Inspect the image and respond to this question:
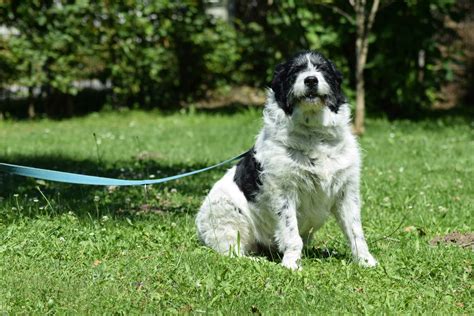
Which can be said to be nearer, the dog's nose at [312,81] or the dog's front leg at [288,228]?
the dog's nose at [312,81]

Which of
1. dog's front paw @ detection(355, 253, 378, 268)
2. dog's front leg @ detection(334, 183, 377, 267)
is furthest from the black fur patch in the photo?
dog's front paw @ detection(355, 253, 378, 268)

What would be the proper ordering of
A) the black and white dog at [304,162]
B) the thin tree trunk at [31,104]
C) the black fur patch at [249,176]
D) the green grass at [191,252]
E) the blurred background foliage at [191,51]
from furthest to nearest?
the thin tree trunk at [31,104], the blurred background foliage at [191,51], the black fur patch at [249,176], the black and white dog at [304,162], the green grass at [191,252]

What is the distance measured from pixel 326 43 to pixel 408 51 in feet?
5.23

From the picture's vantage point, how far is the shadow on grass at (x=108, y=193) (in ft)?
21.4

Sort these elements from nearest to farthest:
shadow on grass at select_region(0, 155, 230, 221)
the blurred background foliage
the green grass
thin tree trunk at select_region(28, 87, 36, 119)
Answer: the green grass < shadow on grass at select_region(0, 155, 230, 221) < the blurred background foliage < thin tree trunk at select_region(28, 87, 36, 119)

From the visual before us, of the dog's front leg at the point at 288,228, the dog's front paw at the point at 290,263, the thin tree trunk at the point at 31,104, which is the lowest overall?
the thin tree trunk at the point at 31,104

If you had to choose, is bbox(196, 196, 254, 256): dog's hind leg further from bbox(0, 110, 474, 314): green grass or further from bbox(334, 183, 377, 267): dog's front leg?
bbox(334, 183, 377, 267): dog's front leg

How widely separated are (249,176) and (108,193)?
8.41 feet

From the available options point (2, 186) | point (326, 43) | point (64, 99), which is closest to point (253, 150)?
point (2, 186)

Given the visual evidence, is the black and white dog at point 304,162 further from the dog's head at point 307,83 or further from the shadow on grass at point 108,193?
the shadow on grass at point 108,193

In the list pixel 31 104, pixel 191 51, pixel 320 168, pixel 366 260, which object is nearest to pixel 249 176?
pixel 320 168

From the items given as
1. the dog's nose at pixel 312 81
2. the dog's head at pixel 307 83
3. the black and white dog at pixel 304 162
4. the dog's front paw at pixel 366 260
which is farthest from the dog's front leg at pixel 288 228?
the dog's nose at pixel 312 81

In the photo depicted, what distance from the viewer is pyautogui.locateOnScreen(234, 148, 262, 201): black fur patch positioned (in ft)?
17.3

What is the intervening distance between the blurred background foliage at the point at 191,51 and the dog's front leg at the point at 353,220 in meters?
8.38
